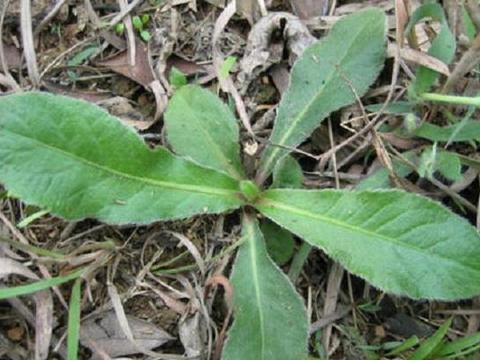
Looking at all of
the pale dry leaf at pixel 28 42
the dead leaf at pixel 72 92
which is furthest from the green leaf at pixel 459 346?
the pale dry leaf at pixel 28 42

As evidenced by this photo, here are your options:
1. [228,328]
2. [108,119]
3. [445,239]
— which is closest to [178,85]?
[108,119]

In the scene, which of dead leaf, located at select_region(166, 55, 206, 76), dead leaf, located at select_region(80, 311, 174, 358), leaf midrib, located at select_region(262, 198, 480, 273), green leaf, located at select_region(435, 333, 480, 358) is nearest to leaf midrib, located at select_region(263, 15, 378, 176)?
leaf midrib, located at select_region(262, 198, 480, 273)

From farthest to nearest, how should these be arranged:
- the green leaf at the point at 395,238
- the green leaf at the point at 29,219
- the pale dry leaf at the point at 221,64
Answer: the pale dry leaf at the point at 221,64
the green leaf at the point at 29,219
the green leaf at the point at 395,238

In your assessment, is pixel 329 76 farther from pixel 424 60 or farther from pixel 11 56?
pixel 11 56

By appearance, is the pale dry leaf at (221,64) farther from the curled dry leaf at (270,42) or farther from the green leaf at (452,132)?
the green leaf at (452,132)

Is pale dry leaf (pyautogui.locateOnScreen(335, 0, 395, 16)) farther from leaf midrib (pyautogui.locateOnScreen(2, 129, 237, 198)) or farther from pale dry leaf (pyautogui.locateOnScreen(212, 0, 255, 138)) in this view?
leaf midrib (pyautogui.locateOnScreen(2, 129, 237, 198))

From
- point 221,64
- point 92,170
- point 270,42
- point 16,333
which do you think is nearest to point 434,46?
point 270,42
